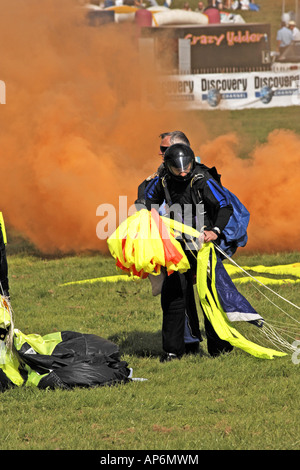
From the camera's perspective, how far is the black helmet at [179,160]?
6734 millimetres

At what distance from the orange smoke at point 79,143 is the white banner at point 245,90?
10.1 m

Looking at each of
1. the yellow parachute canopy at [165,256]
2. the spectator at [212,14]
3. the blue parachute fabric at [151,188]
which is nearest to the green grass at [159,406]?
the yellow parachute canopy at [165,256]

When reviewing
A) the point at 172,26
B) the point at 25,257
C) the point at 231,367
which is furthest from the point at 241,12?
the point at 231,367

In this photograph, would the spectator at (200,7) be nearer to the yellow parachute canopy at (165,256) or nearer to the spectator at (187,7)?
the spectator at (187,7)

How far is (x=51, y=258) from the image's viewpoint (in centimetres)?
1214

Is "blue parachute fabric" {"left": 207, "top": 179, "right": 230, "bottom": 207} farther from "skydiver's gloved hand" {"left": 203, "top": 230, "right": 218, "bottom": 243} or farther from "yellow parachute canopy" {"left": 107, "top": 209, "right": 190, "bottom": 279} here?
"yellow parachute canopy" {"left": 107, "top": 209, "right": 190, "bottom": 279}

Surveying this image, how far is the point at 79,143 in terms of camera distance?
13156 millimetres

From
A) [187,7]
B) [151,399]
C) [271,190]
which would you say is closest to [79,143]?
[271,190]

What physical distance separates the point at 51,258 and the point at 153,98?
5.66m

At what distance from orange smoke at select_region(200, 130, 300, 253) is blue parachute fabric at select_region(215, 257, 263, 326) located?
493 centimetres

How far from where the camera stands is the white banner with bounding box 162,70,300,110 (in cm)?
2605

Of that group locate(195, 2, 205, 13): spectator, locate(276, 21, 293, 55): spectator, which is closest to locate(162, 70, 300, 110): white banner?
locate(276, 21, 293, 55): spectator
